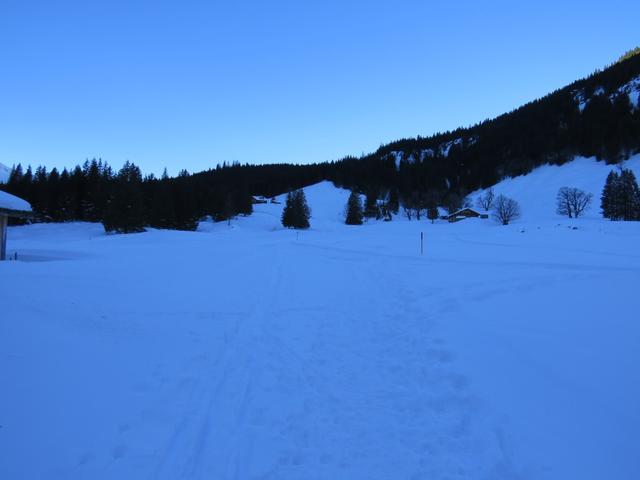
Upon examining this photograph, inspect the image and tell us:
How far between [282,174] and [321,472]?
161 metres

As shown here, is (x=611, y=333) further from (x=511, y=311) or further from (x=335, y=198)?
(x=335, y=198)

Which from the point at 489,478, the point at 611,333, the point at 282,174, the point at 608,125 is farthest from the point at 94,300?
the point at 282,174

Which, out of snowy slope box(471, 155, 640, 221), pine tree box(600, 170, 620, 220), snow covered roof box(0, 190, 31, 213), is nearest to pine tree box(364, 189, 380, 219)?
snowy slope box(471, 155, 640, 221)

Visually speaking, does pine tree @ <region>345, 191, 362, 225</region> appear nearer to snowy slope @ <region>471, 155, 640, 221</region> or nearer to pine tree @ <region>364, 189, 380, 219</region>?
pine tree @ <region>364, 189, 380, 219</region>

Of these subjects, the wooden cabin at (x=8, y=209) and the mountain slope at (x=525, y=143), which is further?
the mountain slope at (x=525, y=143)

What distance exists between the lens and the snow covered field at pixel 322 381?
3580mm

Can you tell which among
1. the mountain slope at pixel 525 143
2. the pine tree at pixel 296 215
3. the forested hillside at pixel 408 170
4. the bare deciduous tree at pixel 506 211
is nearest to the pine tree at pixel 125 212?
the forested hillside at pixel 408 170

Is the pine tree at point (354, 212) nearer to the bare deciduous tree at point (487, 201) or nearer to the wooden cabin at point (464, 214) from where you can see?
the wooden cabin at point (464, 214)

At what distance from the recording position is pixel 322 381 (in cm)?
533

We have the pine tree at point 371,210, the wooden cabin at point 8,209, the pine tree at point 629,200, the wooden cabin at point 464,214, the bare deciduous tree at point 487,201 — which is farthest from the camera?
the pine tree at point 371,210

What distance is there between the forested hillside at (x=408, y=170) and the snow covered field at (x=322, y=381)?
1793 inches

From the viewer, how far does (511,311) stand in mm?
8188

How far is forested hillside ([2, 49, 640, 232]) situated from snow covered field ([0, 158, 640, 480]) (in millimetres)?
45538

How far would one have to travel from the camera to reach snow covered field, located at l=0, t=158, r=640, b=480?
358 cm
